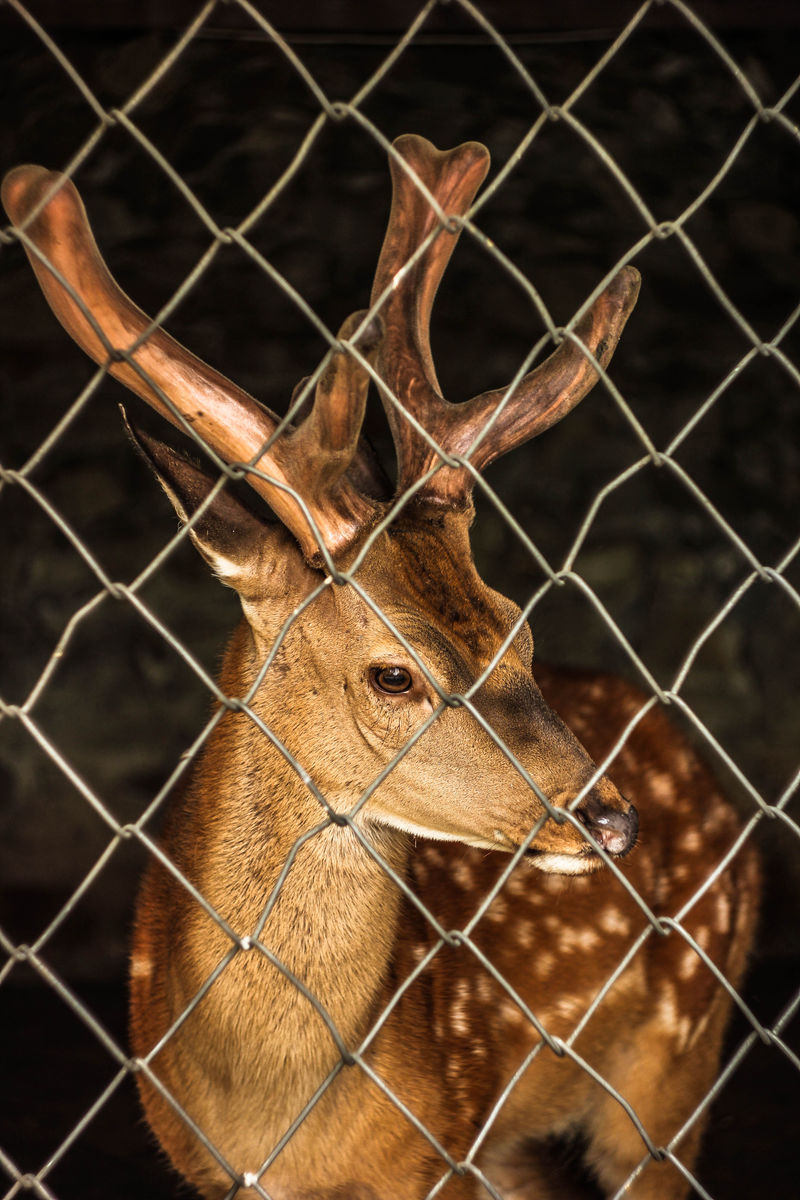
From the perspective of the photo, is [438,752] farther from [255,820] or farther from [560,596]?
[560,596]

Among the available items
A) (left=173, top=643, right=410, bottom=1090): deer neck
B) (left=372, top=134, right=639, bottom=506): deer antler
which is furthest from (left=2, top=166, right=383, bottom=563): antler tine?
(left=173, top=643, right=410, bottom=1090): deer neck

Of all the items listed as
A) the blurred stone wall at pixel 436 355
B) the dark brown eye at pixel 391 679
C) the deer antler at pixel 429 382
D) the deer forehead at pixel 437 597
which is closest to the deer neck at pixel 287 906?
the dark brown eye at pixel 391 679

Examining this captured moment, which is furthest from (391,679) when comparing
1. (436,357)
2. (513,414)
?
(436,357)

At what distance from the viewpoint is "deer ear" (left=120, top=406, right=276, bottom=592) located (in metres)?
1.95

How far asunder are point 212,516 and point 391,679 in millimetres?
408

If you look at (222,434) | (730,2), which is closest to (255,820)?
(222,434)

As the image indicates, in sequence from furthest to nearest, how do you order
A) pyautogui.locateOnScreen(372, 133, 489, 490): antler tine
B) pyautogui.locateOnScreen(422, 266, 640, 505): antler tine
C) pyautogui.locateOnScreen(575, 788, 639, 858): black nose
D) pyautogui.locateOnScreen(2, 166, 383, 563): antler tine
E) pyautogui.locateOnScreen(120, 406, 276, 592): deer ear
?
pyautogui.locateOnScreen(422, 266, 640, 505): antler tine
pyautogui.locateOnScreen(372, 133, 489, 490): antler tine
pyautogui.locateOnScreen(120, 406, 276, 592): deer ear
pyautogui.locateOnScreen(575, 788, 639, 858): black nose
pyautogui.locateOnScreen(2, 166, 383, 563): antler tine

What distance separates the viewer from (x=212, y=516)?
6.67ft

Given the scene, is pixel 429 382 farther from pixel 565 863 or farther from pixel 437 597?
pixel 565 863

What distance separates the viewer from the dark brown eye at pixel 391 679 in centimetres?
200

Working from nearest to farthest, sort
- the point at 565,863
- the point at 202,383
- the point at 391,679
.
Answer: the point at 202,383, the point at 565,863, the point at 391,679

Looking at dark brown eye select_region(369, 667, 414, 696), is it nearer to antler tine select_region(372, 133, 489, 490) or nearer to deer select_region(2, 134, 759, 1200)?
deer select_region(2, 134, 759, 1200)

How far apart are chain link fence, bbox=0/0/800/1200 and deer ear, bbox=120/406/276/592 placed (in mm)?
2062

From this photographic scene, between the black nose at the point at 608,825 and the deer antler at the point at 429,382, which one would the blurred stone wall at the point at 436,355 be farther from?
the black nose at the point at 608,825
